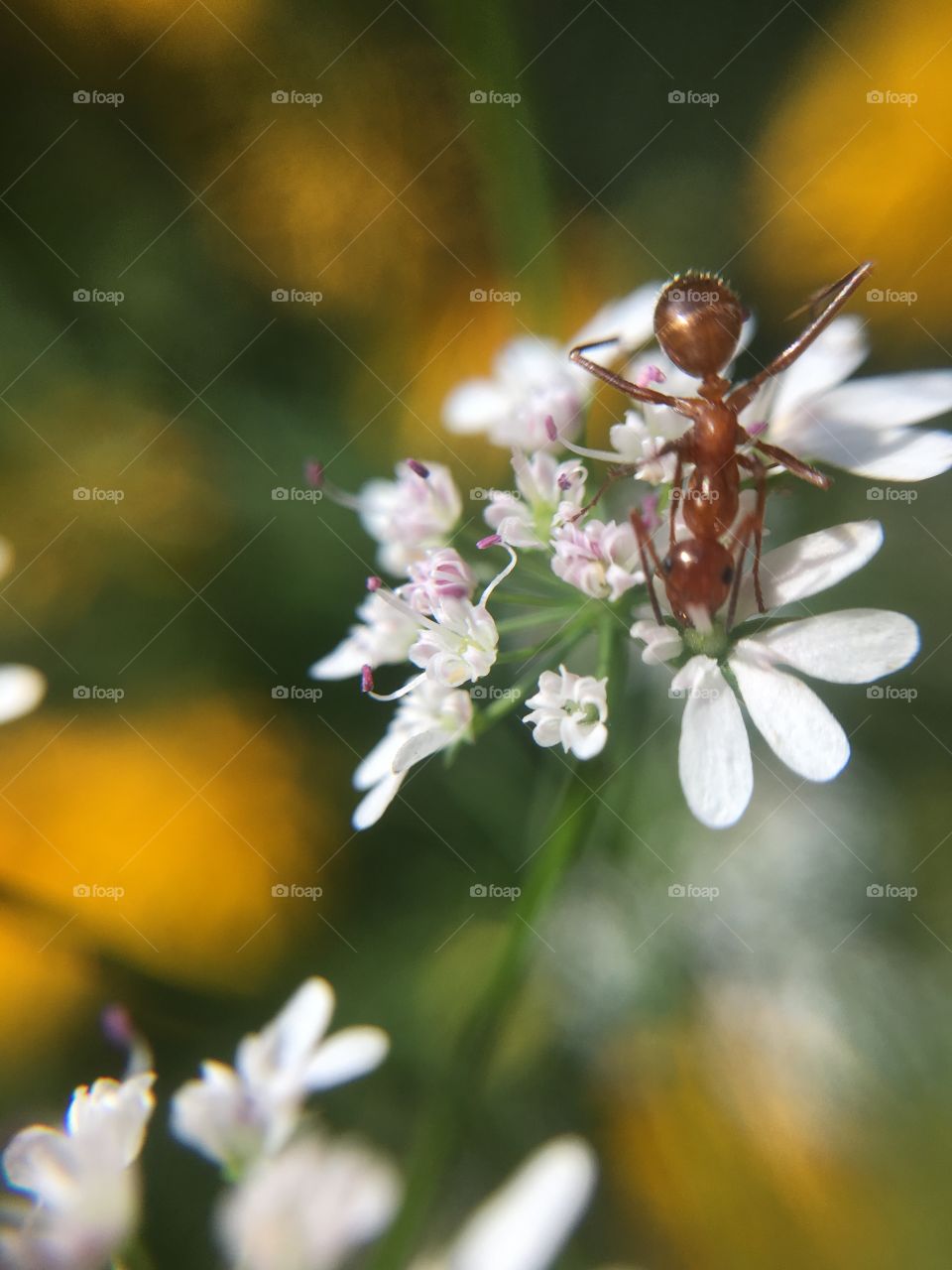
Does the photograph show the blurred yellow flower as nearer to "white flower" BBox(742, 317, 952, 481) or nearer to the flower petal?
"white flower" BBox(742, 317, 952, 481)

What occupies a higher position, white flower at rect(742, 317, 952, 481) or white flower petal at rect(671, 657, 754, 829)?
white flower at rect(742, 317, 952, 481)

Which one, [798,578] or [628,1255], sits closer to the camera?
[798,578]

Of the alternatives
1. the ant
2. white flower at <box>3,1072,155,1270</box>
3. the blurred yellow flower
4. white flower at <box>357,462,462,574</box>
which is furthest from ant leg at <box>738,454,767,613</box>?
white flower at <box>3,1072,155,1270</box>

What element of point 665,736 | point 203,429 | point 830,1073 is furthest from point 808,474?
point 203,429

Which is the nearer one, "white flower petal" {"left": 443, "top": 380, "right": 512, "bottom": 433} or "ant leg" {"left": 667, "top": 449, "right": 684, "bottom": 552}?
"ant leg" {"left": 667, "top": 449, "right": 684, "bottom": 552}

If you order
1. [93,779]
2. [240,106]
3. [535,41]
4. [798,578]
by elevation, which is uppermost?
[535,41]

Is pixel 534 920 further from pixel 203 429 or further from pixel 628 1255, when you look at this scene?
pixel 203 429
